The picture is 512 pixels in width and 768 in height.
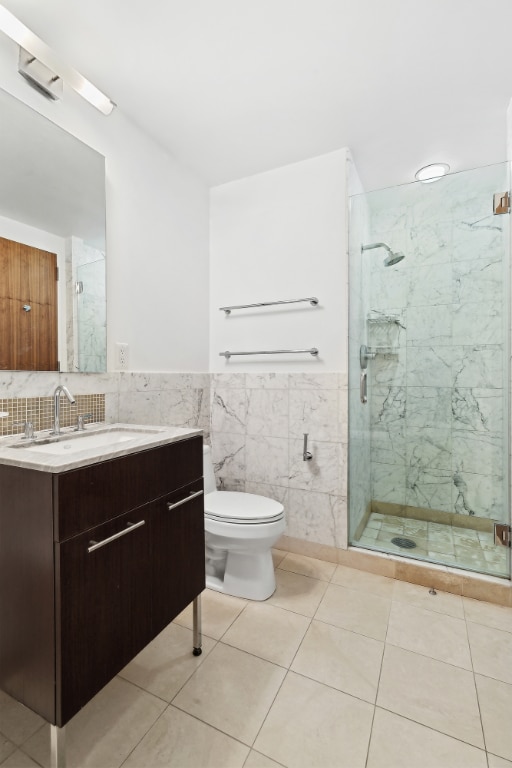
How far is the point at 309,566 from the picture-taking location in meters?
2.02

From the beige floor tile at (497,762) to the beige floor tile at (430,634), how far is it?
338 millimetres

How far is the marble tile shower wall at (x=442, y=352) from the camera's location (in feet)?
6.70

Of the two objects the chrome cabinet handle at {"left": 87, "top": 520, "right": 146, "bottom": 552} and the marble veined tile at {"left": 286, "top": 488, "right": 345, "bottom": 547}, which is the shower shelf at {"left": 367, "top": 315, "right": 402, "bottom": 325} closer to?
the marble veined tile at {"left": 286, "top": 488, "right": 345, "bottom": 547}

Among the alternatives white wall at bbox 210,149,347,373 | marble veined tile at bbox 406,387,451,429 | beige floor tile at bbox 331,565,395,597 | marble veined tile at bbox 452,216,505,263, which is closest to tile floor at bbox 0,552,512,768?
beige floor tile at bbox 331,565,395,597

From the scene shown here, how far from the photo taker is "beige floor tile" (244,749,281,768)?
0.96m

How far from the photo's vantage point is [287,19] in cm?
132

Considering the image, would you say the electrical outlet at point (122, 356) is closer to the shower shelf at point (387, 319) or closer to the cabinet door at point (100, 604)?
the cabinet door at point (100, 604)

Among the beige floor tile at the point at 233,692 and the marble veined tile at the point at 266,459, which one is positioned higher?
the marble veined tile at the point at 266,459

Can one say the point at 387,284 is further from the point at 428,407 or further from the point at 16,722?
the point at 16,722

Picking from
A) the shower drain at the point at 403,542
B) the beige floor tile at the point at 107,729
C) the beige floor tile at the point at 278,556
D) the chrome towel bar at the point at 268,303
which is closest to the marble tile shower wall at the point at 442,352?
the shower drain at the point at 403,542

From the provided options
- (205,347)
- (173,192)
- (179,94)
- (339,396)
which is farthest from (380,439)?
(179,94)

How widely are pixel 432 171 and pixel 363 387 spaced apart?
144cm

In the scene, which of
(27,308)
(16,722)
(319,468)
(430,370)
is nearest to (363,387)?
(430,370)

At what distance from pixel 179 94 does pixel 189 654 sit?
243 cm
